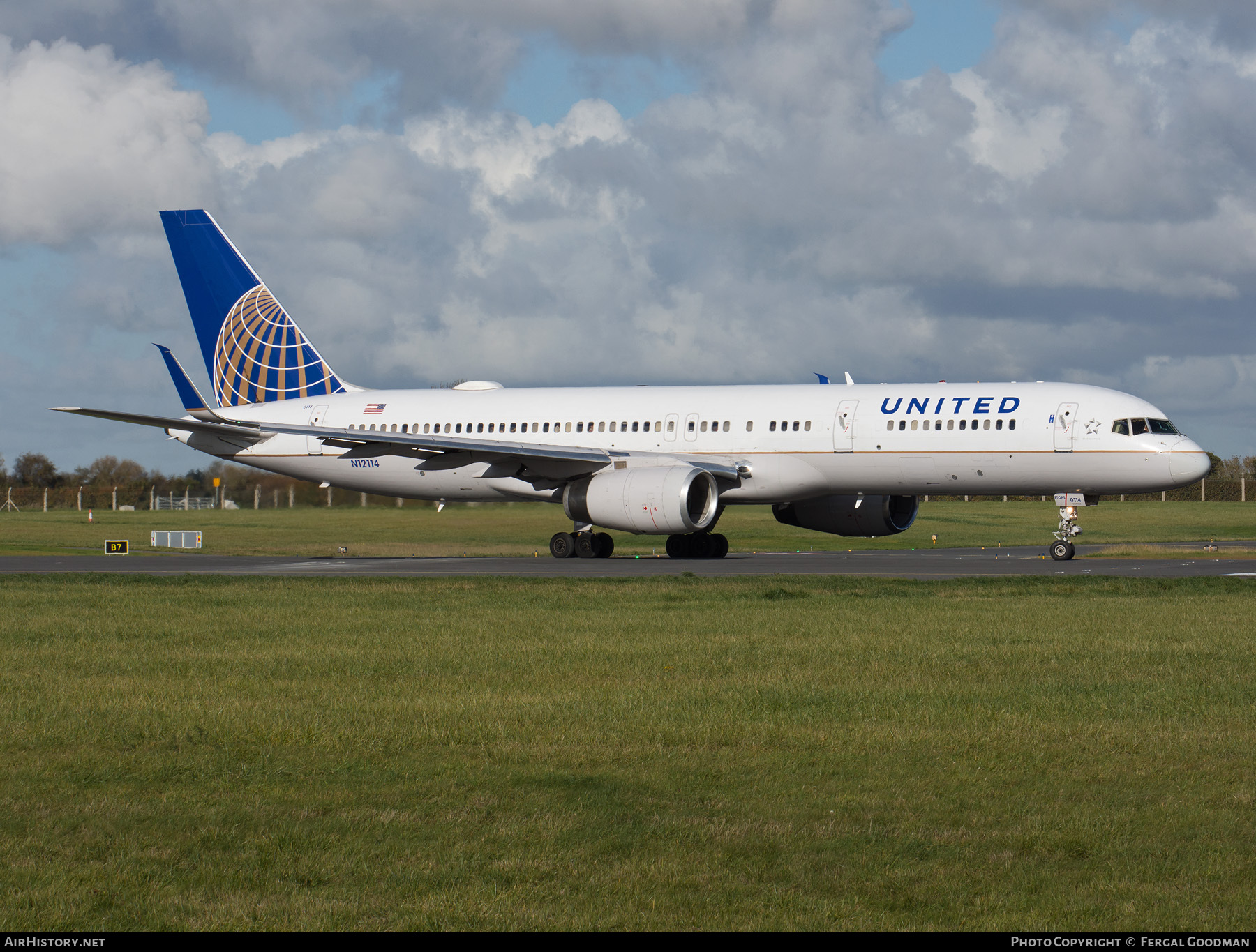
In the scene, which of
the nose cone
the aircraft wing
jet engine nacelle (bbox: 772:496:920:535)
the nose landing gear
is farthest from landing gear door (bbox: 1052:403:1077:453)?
the aircraft wing

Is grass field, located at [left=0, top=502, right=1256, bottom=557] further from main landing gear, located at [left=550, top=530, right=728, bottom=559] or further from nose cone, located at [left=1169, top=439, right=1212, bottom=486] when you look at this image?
nose cone, located at [left=1169, top=439, right=1212, bottom=486]

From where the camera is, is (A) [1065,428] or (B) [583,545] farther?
(B) [583,545]

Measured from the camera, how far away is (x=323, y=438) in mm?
31688

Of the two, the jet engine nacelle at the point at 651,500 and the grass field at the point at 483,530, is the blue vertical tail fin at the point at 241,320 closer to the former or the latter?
the grass field at the point at 483,530

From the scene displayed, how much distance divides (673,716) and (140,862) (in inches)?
164

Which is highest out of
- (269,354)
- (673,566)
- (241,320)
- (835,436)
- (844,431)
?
(241,320)

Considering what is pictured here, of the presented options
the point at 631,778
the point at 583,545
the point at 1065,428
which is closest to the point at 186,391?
the point at 583,545

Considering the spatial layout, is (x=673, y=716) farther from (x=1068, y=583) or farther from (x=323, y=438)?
(x=323, y=438)

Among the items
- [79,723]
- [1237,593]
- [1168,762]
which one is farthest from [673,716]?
[1237,593]

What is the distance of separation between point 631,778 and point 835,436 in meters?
23.8

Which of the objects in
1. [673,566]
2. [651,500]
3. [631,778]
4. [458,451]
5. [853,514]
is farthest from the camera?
[853,514]

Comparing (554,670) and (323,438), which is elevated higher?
(323,438)

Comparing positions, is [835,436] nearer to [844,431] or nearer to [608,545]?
[844,431]

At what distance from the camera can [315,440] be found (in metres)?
37.0
